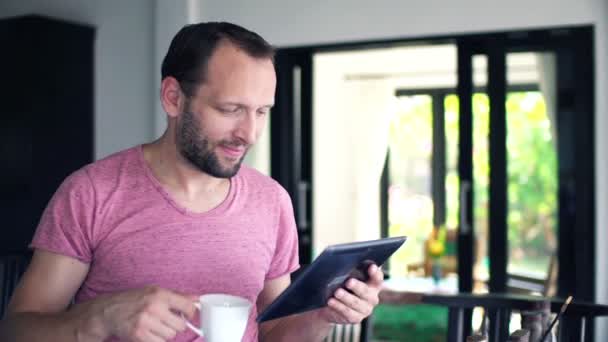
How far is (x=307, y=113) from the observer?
5164mm

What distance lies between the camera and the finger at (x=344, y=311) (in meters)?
1.42

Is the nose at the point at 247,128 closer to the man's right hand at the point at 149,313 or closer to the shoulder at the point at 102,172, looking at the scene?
the shoulder at the point at 102,172

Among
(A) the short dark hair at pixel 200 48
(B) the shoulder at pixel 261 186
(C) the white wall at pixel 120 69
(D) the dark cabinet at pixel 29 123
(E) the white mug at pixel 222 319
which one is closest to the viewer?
(E) the white mug at pixel 222 319


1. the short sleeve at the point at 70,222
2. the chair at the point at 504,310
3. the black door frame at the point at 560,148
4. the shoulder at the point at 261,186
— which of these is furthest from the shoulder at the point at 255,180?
the black door frame at the point at 560,148

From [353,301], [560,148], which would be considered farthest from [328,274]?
[560,148]

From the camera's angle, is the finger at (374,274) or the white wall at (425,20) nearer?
the finger at (374,274)

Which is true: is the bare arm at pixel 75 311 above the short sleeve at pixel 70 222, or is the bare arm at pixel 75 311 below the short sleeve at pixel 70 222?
→ below

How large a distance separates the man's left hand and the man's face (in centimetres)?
31

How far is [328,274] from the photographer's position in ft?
4.32

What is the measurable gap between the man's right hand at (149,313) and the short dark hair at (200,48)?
1.50 feet

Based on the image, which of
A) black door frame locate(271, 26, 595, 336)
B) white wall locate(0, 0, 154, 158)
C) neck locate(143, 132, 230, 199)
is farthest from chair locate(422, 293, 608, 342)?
white wall locate(0, 0, 154, 158)

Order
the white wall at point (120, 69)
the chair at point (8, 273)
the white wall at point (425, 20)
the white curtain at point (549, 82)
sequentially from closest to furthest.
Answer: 1. the chair at point (8, 273)
2. the white wall at point (425, 20)
3. the white curtain at point (549, 82)
4. the white wall at point (120, 69)

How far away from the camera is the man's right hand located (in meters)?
1.20

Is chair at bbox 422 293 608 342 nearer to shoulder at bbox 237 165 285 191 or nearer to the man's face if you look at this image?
shoulder at bbox 237 165 285 191
